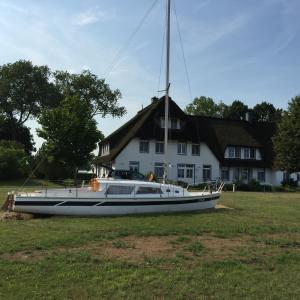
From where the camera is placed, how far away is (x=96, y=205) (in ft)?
65.8

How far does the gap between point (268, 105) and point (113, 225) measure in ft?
273

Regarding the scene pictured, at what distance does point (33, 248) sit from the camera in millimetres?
11961

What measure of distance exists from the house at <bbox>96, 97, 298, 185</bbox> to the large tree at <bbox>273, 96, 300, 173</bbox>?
20.0ft

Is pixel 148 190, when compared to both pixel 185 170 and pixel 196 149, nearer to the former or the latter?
pixel 185 170

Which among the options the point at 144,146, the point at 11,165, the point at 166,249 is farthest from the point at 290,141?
the point at 166,249

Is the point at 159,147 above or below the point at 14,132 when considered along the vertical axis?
below

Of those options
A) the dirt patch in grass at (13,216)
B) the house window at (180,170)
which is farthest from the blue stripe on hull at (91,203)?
the house window at (180,170)

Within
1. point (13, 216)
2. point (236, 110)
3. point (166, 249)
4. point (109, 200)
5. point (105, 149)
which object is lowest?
point (166, 249)

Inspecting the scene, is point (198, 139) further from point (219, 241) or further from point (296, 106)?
point (219, 241)

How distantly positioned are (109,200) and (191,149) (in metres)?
39.1

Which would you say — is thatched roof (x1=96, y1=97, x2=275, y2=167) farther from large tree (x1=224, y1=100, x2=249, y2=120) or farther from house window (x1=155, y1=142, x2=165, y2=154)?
large tree (x1=224, y1=100, x2=249, y2=120)

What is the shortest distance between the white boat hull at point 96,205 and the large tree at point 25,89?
202 ft

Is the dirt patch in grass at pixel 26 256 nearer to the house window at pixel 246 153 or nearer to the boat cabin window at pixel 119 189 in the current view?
the boat cabin window at pixel 119 189

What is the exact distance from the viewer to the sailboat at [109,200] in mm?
19734
